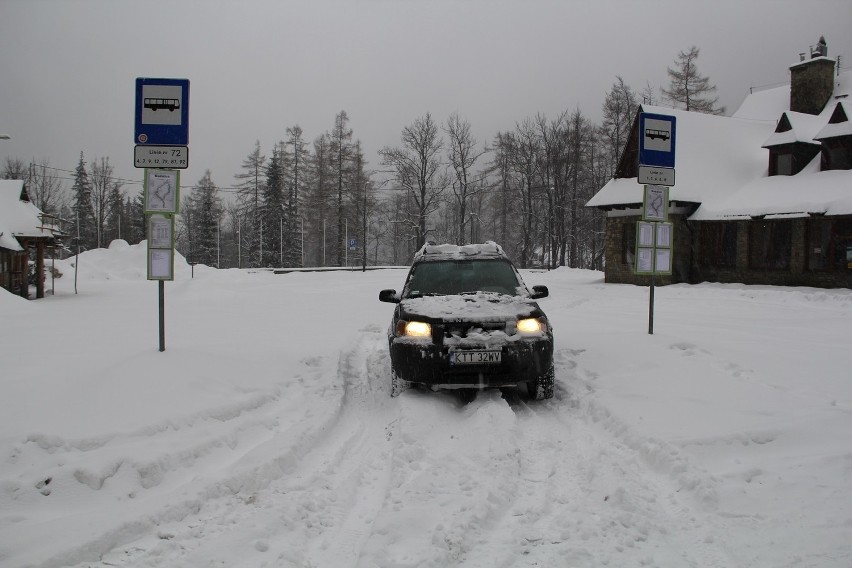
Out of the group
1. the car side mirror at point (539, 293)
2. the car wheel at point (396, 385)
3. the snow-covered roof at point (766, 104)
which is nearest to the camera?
the car wheel at point (396, 385)

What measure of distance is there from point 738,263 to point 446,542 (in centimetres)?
2371

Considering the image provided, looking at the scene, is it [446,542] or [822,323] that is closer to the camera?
[446,542]

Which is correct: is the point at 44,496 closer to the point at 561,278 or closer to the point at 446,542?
the point at 446,542

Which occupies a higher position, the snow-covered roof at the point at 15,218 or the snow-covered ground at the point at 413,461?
the snow-covered roof at the point at 15,218

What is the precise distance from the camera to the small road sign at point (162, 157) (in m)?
6.44

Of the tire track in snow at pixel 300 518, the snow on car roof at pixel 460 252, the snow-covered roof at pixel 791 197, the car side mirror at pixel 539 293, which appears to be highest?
the snow-covered roof at pixel 791 197

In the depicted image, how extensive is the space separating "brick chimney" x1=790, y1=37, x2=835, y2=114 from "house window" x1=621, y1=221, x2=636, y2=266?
10.4 meters

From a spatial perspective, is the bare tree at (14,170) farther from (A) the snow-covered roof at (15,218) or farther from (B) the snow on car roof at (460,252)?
(B) the snow on car roof at (460,252)

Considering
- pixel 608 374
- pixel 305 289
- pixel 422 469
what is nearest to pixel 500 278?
pixel 608 374

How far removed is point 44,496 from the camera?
3.54 metres

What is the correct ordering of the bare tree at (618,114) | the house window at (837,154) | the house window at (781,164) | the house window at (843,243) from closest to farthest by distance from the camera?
the house window at (843,243) < the house window at (837,154) < the house window at (781,164) < the bare tree at (618,114)

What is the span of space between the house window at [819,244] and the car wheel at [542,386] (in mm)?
19653

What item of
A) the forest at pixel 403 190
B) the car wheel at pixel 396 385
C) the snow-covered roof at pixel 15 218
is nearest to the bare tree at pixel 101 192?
the forest at pixel 403 190

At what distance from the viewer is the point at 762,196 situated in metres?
22.8
